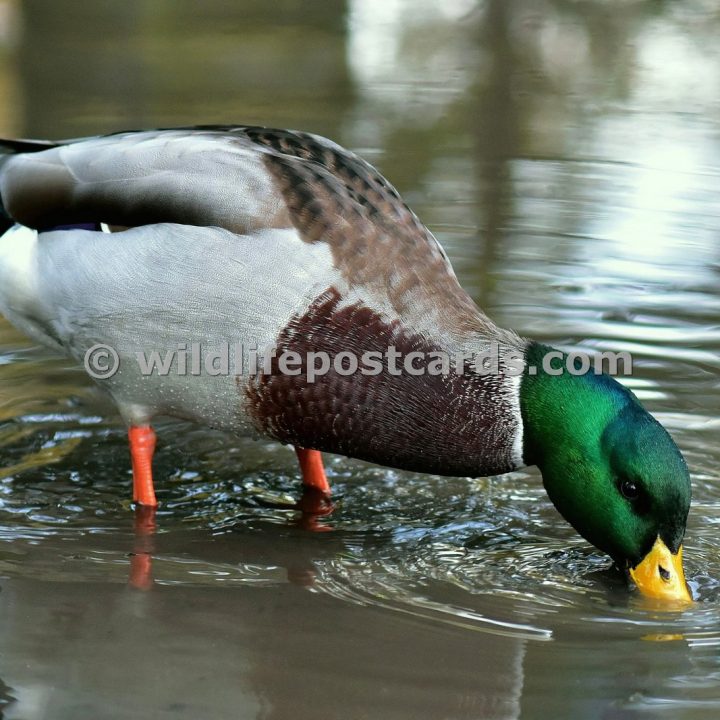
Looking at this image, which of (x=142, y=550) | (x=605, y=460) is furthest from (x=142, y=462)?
(x=605, y=460)

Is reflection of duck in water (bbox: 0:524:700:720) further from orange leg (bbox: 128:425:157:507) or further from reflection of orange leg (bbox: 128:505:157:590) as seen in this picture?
orange leg (bbox: 128:425:157:507)

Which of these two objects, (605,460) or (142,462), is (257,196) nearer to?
(142,462)

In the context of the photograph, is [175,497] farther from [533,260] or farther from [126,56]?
[126,56]

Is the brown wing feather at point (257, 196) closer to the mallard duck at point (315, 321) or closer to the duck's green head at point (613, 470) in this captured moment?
the mallard duck at point (315, 321)

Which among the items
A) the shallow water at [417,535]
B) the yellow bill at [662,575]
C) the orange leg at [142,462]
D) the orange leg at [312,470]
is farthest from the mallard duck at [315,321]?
the orange leg at [312,470]

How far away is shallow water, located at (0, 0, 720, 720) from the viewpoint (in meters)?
3.38

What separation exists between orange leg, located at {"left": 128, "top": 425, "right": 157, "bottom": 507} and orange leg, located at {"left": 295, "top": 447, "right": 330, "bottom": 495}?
517 millimetres

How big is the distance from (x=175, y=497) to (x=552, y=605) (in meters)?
1.53

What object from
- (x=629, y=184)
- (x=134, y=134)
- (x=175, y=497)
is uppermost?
(x=134, y=134)

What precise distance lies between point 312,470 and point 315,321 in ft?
3.03

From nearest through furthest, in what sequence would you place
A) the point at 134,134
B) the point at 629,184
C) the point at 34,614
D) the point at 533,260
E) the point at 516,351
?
the point at 34,614
the point at 516,351
the point at 134,134
the point at 533,260
the point at 629,184

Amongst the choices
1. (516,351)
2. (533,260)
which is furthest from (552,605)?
(533,260)

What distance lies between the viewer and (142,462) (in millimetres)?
4656

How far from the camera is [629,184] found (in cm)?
871
